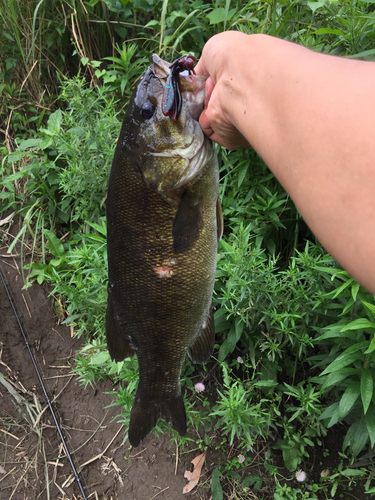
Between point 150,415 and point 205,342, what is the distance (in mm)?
484

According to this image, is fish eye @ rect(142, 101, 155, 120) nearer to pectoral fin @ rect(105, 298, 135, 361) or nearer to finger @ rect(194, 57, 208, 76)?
finger @ rect(194, 57, 208, 76)

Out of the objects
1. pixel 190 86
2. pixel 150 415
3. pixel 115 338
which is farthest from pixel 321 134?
pixel 150 415

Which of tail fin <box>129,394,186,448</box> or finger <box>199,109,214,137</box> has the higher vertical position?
finger <box>199,109,214,137</box>

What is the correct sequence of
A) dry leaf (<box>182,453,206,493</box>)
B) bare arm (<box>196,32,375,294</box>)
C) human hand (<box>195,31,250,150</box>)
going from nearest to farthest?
bare arm (<box>196,32,375,294</box>)
human hand (<box>195,31,250,150</box>)
dry leaf (<box>182,453,206,493</box>)

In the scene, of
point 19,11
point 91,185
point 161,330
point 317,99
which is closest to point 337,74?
point 317,99

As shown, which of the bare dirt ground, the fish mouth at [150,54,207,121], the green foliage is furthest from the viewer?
the bare dirt ground

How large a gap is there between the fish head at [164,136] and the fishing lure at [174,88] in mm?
55

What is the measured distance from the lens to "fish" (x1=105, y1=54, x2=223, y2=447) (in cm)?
127

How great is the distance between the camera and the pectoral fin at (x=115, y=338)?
1.54 meters

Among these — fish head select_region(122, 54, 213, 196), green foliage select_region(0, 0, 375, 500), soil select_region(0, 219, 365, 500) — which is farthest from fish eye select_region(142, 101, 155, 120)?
soil select_region(0, 219, 365, 500)

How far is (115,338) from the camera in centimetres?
157

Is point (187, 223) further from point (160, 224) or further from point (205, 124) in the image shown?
point (205, 124)

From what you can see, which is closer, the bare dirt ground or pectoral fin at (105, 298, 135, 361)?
pectoral fin at (105, 298, 135, 361)

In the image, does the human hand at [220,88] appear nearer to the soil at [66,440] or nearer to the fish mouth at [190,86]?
the fish mouth at [190,86]
